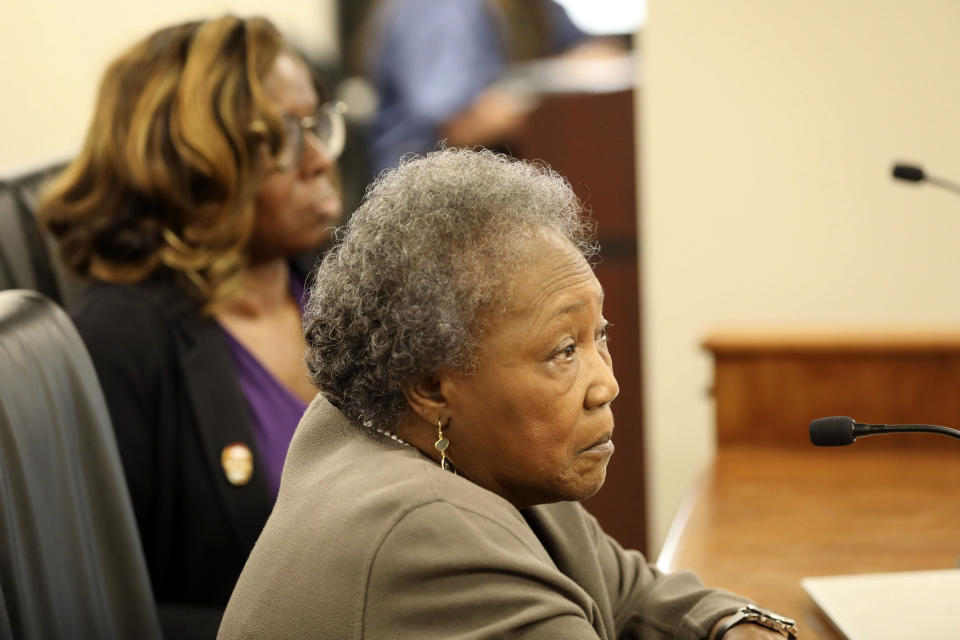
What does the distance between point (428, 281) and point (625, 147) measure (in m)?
2.43

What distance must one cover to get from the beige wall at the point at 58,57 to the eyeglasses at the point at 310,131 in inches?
33.4

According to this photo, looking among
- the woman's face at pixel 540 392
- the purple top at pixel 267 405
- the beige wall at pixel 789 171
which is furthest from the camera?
the beige wall at pixel 789 171

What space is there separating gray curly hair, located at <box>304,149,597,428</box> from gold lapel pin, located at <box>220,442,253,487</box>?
0.75 m

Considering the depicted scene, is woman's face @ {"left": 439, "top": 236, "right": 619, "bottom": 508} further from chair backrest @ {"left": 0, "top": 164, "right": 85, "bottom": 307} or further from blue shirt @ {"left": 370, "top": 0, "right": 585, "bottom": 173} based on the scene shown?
blue shirt @ {"left": 370, "top": 0, "right": 585, "bottom": 173}

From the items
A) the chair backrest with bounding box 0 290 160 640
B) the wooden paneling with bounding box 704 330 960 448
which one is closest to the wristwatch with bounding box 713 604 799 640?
the chair backrest with bounding box 0 290 160 640

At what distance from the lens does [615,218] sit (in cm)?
328

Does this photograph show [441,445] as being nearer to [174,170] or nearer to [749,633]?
[749,633]

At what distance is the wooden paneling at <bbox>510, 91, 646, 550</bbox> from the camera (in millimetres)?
3242

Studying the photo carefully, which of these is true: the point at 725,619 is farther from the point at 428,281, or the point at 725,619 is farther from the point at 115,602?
→ the point at 115,602

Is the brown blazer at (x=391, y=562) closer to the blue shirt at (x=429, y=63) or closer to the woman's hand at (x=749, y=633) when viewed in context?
the woman's hand at (x=749, y=633)

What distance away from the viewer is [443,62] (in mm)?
3361

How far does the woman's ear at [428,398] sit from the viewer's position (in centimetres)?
93

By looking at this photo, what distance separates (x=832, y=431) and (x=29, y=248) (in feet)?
4.70

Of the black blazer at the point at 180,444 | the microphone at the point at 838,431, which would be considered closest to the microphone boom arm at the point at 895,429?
the microphone at the point at 838,431
